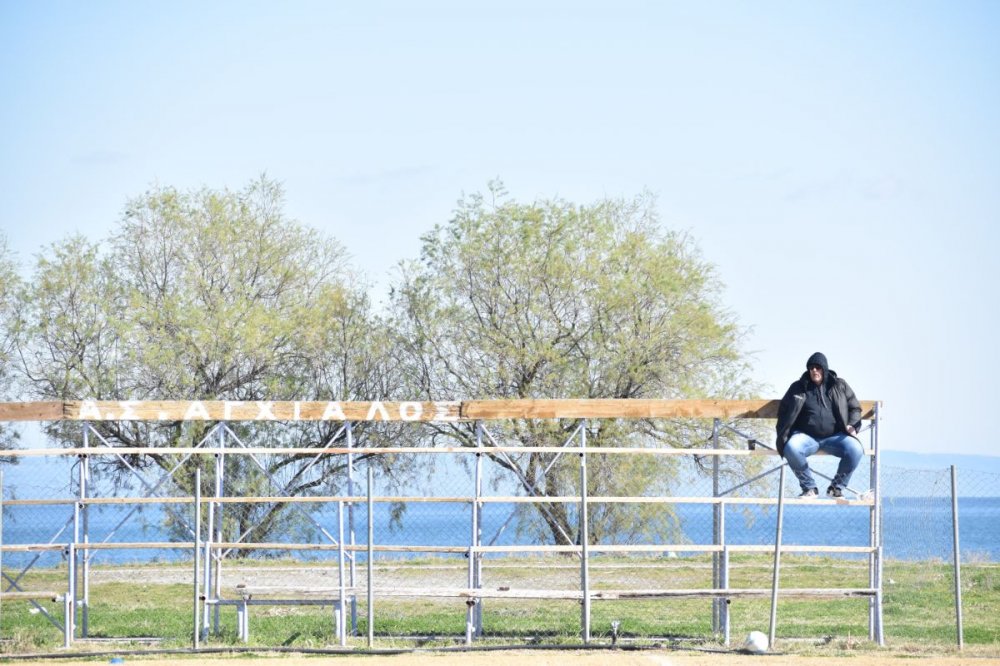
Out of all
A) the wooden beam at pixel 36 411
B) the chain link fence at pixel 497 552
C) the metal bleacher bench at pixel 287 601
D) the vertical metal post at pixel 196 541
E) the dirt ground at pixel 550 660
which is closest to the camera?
the dirt ground at pixel 550 660

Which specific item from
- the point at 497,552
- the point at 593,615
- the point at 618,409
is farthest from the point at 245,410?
the point at 497,552

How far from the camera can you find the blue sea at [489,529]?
19.0m

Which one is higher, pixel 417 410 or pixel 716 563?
pixel 417 410

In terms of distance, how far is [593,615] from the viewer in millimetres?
18125

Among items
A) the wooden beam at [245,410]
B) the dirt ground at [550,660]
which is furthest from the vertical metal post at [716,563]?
the wooden beam at [245,410]

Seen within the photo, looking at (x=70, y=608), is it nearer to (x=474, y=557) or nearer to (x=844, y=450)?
(x=474, y=557)

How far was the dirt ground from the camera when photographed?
1333 cm

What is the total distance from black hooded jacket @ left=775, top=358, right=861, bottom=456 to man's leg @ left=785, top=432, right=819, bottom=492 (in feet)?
0.27

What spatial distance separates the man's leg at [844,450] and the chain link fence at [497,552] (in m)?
0.46

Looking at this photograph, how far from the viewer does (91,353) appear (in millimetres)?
27484

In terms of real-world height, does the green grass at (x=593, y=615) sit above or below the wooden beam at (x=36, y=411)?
below

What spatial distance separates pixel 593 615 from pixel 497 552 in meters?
5.31

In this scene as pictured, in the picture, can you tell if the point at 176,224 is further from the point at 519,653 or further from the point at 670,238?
the point at 519,653

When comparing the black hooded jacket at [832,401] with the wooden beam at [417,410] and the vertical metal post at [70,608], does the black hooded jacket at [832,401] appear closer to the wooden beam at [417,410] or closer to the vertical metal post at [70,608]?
the wooden beam at [417,410]
